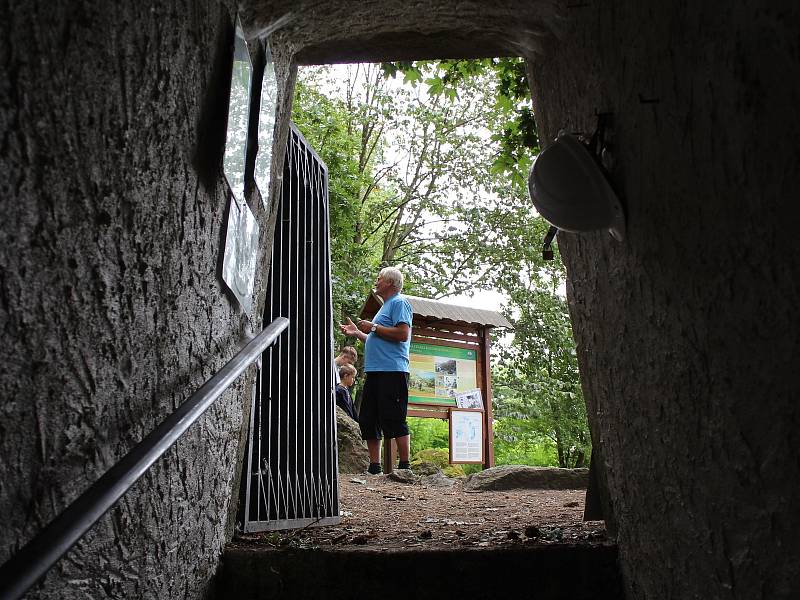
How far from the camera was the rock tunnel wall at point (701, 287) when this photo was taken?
45.1 inches

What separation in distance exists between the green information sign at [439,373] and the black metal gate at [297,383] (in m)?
3.49

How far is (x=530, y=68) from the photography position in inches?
106

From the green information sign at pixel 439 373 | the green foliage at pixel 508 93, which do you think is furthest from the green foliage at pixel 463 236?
the green foliage at pixel 508 93

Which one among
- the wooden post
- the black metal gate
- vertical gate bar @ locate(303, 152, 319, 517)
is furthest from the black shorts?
vertical gate bar @ locate(303, 152, 319, 517)

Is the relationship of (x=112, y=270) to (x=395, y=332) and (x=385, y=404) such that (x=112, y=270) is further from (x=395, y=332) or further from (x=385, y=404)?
(x=385, y=404)

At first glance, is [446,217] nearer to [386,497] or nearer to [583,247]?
[386,497]

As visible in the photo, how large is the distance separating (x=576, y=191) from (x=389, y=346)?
140 inches

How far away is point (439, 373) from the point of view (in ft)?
23.0

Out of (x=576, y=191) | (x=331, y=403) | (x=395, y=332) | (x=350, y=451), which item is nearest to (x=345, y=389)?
(x=350, y=451)

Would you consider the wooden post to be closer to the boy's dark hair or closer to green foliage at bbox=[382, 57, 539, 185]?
the boy's dark hair

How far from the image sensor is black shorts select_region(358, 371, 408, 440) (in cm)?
525

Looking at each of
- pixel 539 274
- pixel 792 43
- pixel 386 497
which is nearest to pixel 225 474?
pixel 792 43

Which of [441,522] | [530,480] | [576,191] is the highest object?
[576,191]

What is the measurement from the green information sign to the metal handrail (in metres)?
5.22
